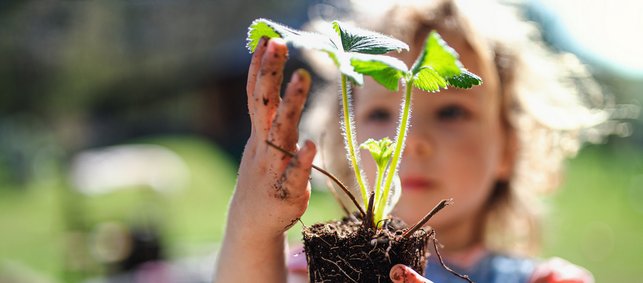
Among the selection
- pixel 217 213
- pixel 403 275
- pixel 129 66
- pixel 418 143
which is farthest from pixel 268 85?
pixel 129 66

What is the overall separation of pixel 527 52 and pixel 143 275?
413cm

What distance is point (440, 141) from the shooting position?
2219 mm

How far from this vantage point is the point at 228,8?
1827 centimetres

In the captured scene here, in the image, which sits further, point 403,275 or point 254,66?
point 254,66

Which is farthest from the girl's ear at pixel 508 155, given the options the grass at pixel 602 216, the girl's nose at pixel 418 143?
the grass at pixel 602 216

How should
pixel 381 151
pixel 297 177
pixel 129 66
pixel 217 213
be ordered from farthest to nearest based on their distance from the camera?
pixel 129 66 < pixel 217 213 < pixel 381 151 < pixel 297 177

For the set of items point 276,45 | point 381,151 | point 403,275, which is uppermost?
point 276,45

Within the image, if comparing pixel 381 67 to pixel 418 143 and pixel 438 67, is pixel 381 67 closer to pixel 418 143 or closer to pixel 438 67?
pixel 438 67

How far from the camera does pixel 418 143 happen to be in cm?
213

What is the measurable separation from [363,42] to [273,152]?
0.25m

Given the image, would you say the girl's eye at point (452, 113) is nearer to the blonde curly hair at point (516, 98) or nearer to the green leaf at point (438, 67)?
the blonde curly hair at point (516, 98)

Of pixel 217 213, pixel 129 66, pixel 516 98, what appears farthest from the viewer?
pixel 129 66

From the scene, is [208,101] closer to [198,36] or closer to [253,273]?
[198,36]

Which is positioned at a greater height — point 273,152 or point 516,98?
point 516,98
